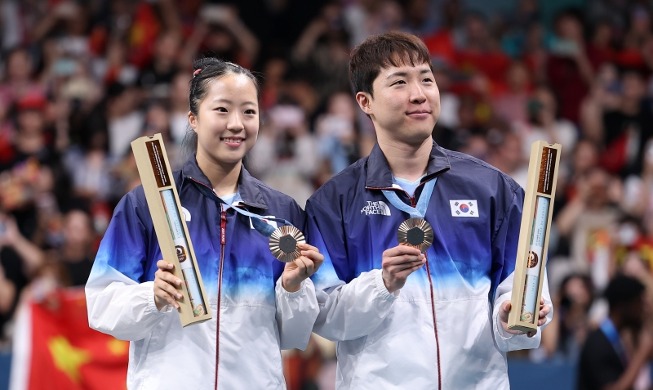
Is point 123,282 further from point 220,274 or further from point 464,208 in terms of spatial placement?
point 464,208

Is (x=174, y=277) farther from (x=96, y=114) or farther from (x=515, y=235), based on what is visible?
(x=96, y=114)

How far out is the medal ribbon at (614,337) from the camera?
29.3 feet

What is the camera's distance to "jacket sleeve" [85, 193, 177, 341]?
4938mm

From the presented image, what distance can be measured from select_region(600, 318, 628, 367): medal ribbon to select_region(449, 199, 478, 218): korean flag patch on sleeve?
13.3ft

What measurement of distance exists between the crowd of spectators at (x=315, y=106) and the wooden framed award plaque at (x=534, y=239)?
4759 millimetres

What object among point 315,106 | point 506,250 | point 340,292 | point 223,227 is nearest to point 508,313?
point 506,250

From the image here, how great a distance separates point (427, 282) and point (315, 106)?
7.23m

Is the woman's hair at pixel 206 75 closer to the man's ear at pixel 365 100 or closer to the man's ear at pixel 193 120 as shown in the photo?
the man's ear at pixel 193 120

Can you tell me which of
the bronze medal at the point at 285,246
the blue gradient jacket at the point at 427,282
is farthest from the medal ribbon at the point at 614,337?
the bronze medal at the point at 285,246

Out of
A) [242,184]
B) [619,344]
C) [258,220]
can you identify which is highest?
[242,184]

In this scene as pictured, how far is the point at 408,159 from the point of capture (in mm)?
5352

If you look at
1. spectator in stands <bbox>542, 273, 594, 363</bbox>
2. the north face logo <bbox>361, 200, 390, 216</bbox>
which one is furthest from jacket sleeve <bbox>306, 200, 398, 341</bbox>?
spectator in stands <bbox>542, 273, 594, 363</bbox>

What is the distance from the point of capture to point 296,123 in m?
11.7

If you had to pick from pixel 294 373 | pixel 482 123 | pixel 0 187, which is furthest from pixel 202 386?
pixel 482 123
